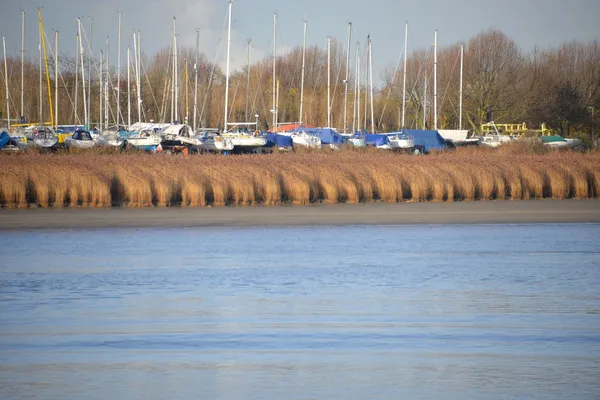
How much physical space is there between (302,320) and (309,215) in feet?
47.6

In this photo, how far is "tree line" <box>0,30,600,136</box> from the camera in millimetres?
69562

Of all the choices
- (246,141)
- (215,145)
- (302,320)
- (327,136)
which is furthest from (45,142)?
(302,320)

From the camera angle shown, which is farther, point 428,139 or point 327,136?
point 327,136

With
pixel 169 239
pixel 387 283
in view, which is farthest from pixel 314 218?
pixel 387 283

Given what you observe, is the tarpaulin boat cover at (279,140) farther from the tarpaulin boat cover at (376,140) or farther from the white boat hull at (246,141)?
the tarpaulin boat cover at (376,140)

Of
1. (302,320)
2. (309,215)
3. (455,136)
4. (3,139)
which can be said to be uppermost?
(455,136)

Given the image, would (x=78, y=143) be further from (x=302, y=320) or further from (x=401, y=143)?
(x=302, y=320)

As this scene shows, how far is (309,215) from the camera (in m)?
26.6

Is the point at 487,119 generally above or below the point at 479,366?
above

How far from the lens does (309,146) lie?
2201 inches

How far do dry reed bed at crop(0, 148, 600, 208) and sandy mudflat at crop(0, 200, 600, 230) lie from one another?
83 cm

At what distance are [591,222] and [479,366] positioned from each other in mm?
16478

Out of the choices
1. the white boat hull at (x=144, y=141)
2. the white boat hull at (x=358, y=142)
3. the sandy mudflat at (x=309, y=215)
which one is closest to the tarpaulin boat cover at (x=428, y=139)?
the white boat hull at (x=358, y=142)

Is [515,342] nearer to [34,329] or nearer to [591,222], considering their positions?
[34,329]
